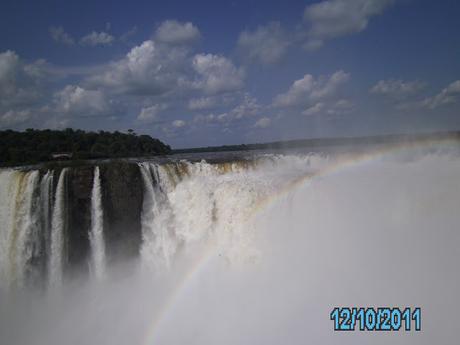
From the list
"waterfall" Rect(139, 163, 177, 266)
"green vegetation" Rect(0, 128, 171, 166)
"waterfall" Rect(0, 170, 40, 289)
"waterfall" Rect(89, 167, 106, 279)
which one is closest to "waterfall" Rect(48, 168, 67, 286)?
"waterfall" Rect(0, 170, 40, 289)

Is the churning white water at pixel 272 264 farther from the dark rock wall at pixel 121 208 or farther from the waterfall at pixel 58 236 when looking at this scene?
the waterfall at pixel 58 236

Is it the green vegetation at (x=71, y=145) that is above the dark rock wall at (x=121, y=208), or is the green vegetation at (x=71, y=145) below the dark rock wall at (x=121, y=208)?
above

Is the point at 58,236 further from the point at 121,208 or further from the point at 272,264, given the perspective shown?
the point at 272,264

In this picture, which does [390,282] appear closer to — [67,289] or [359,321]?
[359,321]

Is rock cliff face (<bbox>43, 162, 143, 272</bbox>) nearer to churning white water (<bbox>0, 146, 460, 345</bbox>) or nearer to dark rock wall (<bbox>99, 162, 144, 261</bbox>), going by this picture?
dark rock wall (<bbox>99, 162, 144, 261</bbox>)

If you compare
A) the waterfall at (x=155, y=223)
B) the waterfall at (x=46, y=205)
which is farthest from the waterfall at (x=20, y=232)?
the waterfall at (x=155, y=223)

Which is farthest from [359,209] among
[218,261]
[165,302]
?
[165,302]
